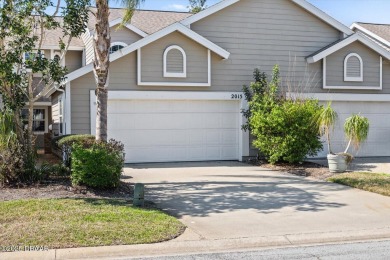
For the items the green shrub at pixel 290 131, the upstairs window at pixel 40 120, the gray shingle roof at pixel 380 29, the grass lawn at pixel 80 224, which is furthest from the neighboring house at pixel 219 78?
the grass lawn at pixel 80 224

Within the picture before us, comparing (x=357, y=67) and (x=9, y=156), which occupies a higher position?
(x=357, y=67)

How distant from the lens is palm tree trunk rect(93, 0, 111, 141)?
10.9 m

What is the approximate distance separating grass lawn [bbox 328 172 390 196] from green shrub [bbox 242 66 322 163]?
7.37ft

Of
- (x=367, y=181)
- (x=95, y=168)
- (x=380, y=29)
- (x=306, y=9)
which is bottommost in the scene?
(x=367, y=181)

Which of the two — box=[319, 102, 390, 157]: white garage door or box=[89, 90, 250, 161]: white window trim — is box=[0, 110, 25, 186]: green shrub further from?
box=[319, 102, 390, 157]: white garage door

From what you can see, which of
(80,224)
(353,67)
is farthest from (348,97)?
(80,224)

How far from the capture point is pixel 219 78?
55.5 feet

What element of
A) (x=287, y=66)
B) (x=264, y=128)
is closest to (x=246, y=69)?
(x=287, y=66)

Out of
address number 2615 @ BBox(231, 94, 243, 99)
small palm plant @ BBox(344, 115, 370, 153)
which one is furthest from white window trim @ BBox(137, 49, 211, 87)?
small palm plant @ BBox(344, 115, 370, 153)

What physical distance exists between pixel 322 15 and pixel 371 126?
15.6 feet

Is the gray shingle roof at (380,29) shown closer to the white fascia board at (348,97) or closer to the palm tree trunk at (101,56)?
the white fascia board at (348,97)

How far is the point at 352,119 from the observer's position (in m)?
13.6

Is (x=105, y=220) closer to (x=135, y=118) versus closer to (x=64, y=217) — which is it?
(x=64, y=217)

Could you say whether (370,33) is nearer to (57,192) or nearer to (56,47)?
(56,47)
